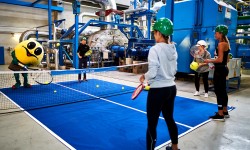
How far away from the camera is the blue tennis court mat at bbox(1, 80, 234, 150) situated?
337 cm

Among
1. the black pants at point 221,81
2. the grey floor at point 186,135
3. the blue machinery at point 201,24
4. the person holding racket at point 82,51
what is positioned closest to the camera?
the grey floor at point 186,135

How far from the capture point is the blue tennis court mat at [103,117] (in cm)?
337

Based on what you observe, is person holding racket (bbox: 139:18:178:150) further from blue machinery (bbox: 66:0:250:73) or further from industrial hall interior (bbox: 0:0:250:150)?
blue machinery (bbox: 66:0:250:73)

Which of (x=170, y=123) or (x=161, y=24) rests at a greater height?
→ (x=161, y=24)

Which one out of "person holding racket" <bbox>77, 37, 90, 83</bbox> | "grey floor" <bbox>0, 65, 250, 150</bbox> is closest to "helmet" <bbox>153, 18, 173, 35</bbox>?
"grey floor" <bbox>0, 65, 250, 150</bbox>

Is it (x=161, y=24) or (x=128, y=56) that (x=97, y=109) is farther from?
(x=128, y=56)

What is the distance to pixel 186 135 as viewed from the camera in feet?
11.9

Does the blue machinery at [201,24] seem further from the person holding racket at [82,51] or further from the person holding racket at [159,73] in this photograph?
the person holding racket at [159,73]

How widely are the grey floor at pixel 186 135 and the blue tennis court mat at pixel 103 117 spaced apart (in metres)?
0.19

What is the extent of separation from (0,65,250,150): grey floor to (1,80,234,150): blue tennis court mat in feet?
0.63

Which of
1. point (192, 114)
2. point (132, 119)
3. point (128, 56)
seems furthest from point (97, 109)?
point (128, 56)

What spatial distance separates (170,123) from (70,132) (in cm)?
194

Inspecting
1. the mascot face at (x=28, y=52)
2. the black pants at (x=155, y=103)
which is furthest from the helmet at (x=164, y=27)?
the mascot face at (x=28, y=52)

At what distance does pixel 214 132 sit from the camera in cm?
379
